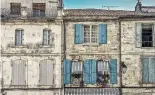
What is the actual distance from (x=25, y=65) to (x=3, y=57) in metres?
2.03

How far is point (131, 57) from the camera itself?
39.0m

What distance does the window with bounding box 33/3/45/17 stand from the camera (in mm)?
41844

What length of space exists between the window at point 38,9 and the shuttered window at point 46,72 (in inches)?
194

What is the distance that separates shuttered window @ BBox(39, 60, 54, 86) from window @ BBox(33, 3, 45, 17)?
16.1ft

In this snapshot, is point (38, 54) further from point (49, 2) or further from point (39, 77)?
point (49, 2)

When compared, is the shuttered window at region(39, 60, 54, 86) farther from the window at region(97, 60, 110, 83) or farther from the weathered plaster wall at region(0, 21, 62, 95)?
the window at region(97, 60, 110, 83)

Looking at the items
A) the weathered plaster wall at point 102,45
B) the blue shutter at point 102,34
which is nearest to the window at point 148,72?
the weathered plaster wall at point 102,45

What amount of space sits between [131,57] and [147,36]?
7.68 feet

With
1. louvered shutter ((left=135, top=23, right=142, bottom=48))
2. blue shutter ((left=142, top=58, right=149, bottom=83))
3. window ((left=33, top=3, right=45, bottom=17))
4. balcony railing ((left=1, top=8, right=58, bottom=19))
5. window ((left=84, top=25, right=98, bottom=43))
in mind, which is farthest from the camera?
window ((left=33, top=3, right=45, bottom=17))

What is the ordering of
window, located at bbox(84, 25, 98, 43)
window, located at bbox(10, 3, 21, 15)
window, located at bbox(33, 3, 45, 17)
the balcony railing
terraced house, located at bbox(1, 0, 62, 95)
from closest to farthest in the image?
terraced house, located at bbox(1, 0, 62, 95), window, located at bbox(84, 25, 98, 43), the balcony railing, window, located at bbox(33, 3, 45, 17), window, located at bbox(10, 3, 21, 15)

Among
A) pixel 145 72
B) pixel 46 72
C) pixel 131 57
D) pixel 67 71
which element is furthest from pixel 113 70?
pixel 46 72

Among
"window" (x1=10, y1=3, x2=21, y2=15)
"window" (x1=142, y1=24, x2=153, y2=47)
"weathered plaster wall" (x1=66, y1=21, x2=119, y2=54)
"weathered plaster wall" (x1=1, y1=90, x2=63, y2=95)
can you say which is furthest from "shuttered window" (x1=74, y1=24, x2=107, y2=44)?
"window" (x1=10, y1=3, x2=21, y2=15)

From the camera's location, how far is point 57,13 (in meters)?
39.8

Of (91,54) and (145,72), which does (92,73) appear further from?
(145,72)
